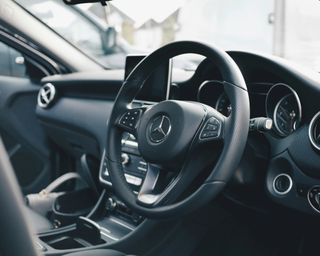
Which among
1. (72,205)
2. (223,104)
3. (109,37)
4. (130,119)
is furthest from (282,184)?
(109,37)

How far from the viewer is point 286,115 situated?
145cm

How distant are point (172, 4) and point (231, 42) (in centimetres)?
229

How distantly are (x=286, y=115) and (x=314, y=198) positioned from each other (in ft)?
0.80

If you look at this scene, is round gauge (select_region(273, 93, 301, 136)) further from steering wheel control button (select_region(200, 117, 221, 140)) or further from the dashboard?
steering wheel control button (select_region(200, 117, 221, 140))

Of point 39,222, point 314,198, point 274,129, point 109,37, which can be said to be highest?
point 109,37

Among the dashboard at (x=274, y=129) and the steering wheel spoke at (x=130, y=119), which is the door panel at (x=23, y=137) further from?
the steering wheel spoke at (x=130, y=119)

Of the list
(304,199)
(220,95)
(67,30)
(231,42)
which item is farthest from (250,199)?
(231,42)

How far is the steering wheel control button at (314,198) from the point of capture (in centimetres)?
136

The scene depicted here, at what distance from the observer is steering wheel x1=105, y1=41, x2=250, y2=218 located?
1220 millimetres

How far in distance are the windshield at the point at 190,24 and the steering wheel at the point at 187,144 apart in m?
0.18

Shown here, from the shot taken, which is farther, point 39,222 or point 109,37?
point 109,37

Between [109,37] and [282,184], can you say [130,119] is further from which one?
[109,37]

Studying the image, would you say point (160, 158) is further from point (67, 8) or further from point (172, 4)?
point (67, 8)

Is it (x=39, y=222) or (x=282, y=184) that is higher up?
(x=282, y=184)
